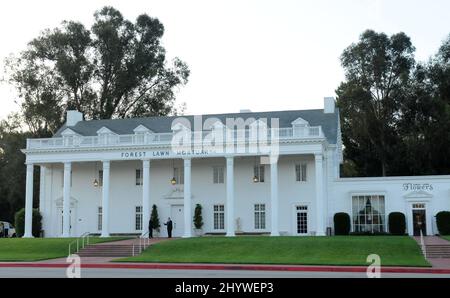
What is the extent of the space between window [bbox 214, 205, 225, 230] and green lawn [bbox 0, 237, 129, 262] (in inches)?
367

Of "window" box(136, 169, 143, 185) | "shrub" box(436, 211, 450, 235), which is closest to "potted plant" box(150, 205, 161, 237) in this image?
"window" box(136, 169, 143, 185)

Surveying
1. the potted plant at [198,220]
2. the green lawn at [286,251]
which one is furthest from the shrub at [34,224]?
the green lawn at [286,251]

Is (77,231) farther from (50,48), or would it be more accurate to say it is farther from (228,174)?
(50,48)

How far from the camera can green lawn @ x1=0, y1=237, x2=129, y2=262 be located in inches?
1264

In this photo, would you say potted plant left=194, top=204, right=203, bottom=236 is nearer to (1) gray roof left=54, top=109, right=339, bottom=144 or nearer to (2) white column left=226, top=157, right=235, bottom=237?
(2) white column left=226, top=157, right=235, bottom=237

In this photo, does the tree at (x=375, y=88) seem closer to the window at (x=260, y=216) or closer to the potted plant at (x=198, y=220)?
the window at (x=260, y=216)

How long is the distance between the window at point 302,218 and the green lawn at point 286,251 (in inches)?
412

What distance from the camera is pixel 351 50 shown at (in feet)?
209

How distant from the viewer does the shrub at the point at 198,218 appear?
46.1m

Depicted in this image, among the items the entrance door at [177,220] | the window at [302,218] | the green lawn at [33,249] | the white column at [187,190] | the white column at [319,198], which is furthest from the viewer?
the entrance door at [177,220]

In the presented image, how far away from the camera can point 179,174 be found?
157 ft
